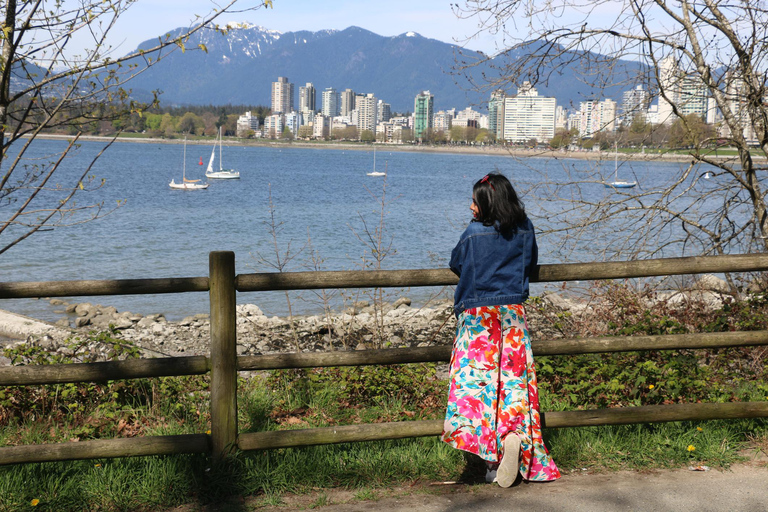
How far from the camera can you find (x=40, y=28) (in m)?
4.41

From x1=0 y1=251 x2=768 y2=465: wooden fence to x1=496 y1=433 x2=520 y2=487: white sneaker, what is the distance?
0.41 meters

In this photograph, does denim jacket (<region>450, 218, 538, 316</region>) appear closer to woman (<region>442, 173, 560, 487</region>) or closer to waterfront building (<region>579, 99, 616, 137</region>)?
woman (<region>442, 173, 560, 487</region>)

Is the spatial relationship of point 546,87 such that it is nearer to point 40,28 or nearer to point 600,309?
point 600,309

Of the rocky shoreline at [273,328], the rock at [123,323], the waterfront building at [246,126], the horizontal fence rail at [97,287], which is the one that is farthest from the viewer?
the waterfront building at [246,126]

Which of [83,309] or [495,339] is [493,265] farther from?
[83,309]

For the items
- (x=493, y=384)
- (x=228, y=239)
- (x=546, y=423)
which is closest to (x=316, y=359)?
(x=493, y=384)

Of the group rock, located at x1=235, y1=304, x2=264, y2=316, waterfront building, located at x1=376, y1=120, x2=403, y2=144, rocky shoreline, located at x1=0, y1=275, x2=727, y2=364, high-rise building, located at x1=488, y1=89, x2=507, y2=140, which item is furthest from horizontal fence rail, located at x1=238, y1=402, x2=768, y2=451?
waterfront building, located at x1=376, y1=120, x2=403, y2=144

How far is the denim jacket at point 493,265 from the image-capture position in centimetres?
356

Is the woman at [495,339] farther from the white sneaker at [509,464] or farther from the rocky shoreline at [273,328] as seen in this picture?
the rocky shoreline at [273,328]

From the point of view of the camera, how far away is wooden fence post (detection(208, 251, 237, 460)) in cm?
348

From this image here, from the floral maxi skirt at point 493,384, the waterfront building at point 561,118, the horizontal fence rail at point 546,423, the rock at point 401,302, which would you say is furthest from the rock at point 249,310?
the floral maxi skirt at point 493,384

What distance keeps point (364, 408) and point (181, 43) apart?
8.95 feet

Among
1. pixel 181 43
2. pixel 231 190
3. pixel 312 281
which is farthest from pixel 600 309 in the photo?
pixel 231 190

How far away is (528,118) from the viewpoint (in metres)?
7.59
